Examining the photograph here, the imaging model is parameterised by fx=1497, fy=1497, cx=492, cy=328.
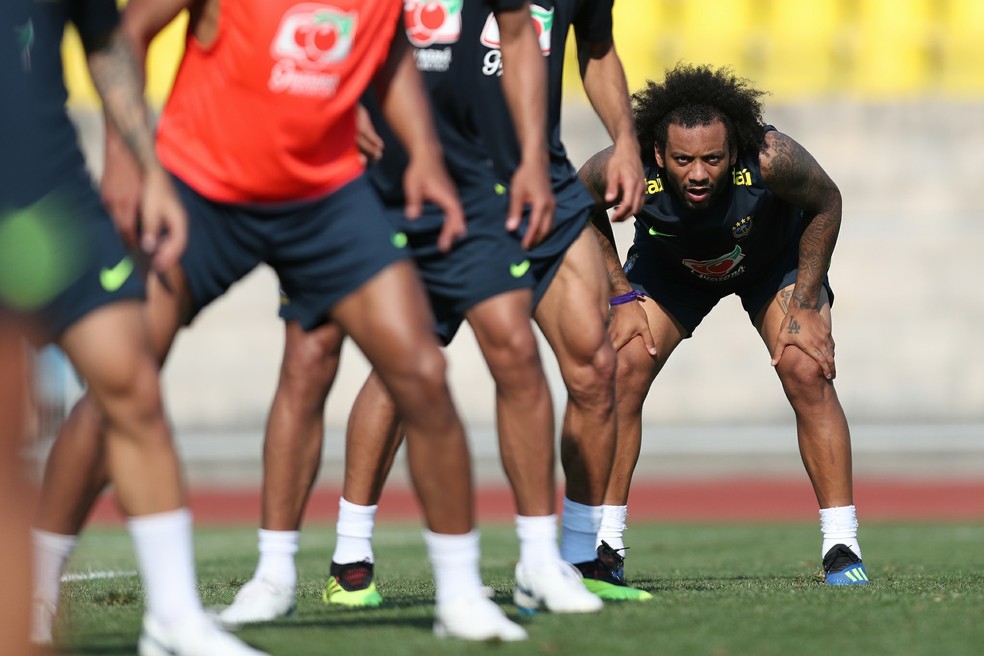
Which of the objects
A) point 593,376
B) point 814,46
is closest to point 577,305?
point 593,376

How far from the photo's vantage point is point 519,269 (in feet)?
15.5

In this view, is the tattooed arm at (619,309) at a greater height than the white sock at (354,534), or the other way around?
the tattooed arm at (619,309)

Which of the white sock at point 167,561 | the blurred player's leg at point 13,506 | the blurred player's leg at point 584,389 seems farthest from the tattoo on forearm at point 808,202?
the blurred player's leg at point 13,506

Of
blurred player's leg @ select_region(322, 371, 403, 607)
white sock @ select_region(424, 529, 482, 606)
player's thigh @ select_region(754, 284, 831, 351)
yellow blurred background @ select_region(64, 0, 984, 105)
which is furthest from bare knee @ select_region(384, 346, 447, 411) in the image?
yellow blurred background @ select_region(64, 0, 984, 105)

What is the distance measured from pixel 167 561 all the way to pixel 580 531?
2.09 metres

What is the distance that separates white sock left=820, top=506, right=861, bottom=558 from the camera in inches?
256

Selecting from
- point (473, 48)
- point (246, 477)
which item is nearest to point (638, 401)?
point (473, 48)

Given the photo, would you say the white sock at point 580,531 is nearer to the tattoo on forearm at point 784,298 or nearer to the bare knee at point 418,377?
the bare knee at point 418,377

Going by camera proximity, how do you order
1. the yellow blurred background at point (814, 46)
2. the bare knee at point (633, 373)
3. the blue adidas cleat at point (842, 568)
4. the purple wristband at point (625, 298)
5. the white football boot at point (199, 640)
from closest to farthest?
the white football boot at point (199, 640) < the blue adidas cleat at point (842, 568) < the bare knee at point (633, 373) < the purple wristband at point (625, 298) < the yellow blurred background at point (814, 46)

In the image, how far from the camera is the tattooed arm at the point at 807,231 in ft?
21.4

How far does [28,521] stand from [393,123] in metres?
1.69

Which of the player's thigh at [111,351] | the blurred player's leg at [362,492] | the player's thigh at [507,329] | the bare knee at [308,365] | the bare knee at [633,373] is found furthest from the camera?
the bare knee at [633,373]

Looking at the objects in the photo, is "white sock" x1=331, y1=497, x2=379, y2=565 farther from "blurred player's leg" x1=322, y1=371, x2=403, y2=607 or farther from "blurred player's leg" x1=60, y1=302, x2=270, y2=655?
"blurred player's leg" x1=60, y1=302, x2=270, y2=655

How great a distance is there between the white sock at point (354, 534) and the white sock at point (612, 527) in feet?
4.19
